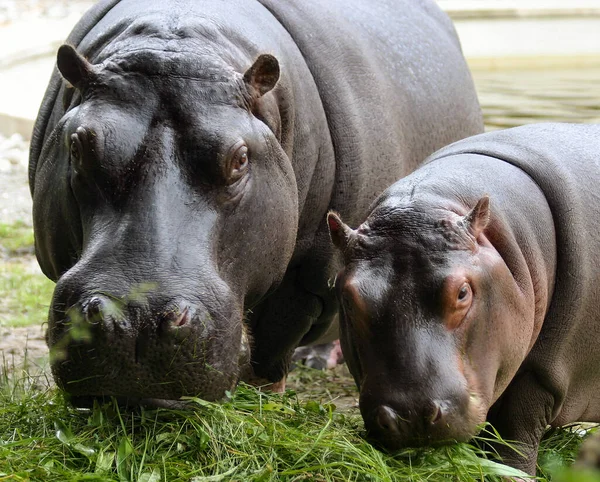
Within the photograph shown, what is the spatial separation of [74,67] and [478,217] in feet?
5.04

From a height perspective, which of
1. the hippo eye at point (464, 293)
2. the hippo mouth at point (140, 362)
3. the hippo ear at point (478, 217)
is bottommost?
the hippo mouth at point (140, 362)

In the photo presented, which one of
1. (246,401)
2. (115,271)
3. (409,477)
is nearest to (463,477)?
(409,477)

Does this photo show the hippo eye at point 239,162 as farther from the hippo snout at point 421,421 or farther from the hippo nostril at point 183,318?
the hippo snout at point 421,421

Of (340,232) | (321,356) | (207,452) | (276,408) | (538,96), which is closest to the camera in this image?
(207,452)

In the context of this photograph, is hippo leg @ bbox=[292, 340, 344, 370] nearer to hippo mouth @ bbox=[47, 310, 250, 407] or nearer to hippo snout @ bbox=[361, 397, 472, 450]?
hippo mouth @ bbox=[47, 310, 250, 407]

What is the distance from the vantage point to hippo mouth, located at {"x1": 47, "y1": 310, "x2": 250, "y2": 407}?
3.36 meters

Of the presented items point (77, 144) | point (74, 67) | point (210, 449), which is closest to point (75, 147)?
point (77, 144)

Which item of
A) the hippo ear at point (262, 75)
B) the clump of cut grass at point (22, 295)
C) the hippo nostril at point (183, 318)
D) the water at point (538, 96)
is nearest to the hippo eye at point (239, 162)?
the hippo ear at point (262, 75)

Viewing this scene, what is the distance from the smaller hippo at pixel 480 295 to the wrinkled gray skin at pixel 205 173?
1.49ft

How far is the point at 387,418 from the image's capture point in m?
3.38

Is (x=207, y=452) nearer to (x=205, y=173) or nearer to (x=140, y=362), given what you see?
(x=140, y=362)

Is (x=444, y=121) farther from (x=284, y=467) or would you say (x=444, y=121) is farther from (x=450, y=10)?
(x=450, y=10)

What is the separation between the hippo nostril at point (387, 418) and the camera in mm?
3369

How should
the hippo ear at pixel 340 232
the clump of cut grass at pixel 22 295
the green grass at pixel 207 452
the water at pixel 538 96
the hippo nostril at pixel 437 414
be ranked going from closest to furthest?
1. the hippo nostril at pixel 437 414
2. the green grass at pixel 207 452
3. the hippo ear at pixel 340 232
4. the clump of cut grass at pixel 22 295
5. the water at pixel 538 96
